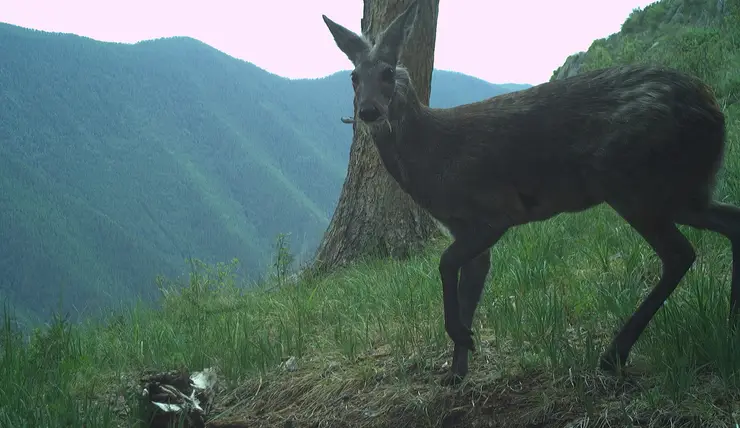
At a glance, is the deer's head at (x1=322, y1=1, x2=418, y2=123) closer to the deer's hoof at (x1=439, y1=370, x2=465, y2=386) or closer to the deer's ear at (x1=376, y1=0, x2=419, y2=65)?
the deer's ear at (x1=376, y1=0, x2=419, y2=65)

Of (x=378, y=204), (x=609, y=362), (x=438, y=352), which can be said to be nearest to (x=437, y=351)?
(x=438, y=352)

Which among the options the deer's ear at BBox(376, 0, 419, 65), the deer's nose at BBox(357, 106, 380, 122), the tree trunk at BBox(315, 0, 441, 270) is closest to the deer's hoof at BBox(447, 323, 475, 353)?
the deer's nose at BBox(357, 106, 380, 122)

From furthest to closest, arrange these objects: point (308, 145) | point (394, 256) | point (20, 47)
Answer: point (308, 145) < point (20, 47) < point (394, 256)

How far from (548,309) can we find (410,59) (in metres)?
3.90

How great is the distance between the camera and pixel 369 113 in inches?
132

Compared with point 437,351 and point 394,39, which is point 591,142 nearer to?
point 394,39

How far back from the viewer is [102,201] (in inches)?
379

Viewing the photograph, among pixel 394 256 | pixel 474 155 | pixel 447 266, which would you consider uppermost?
pixel 474 155

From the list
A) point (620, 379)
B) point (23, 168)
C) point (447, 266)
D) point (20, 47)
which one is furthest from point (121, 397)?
point (20, 47)

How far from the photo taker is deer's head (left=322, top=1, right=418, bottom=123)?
11.2ft

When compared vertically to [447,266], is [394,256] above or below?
below

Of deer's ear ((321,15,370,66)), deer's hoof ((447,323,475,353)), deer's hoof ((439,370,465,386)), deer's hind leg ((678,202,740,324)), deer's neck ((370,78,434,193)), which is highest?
deer's ear ((321,15,370,66))

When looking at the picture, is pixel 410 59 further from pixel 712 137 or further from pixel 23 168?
pixel 23 168

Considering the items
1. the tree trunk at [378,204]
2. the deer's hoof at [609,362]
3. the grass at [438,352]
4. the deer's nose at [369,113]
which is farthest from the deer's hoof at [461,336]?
the tree trunk at [378,204]
